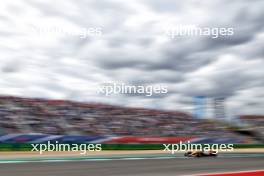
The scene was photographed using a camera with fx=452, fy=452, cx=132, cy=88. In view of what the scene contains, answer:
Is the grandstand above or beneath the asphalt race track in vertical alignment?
above

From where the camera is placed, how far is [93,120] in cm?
3897

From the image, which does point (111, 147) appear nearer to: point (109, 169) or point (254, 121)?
point (109, 169)

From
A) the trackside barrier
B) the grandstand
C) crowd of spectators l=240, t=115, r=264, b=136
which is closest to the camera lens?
the trackside barrier

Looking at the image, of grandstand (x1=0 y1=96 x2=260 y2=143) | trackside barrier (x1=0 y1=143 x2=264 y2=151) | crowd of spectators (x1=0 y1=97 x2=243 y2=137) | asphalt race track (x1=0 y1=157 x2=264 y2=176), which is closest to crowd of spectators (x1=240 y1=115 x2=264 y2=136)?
grandstand (x1=0 y1=96 x2=260 y2=143)

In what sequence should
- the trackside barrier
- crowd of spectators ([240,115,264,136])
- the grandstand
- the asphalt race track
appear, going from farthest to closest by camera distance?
crowd of spectators ([240,115,264,136]) < the grandstand < the trackside barrier < the asphalt race track

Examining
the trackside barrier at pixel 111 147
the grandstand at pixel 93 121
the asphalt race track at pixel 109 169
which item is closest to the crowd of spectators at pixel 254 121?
the grandstand at pixel 93 121

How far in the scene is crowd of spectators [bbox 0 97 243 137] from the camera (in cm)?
3347

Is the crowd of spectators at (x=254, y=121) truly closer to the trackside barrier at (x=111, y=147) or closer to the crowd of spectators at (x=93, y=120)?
the crowd of spectators at (x=93, y=120)

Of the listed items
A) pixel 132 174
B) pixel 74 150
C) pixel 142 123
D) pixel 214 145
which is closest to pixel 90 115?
pixel 142 123

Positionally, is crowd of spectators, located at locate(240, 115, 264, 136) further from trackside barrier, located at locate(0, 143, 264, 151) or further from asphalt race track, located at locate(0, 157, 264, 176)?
asphalt race track, located at locate(0, 157, 264, 176)

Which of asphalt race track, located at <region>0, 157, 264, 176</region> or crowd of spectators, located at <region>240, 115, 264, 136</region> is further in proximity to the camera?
crowd of spectators, located at <region>240, 115, 264, 136</region>

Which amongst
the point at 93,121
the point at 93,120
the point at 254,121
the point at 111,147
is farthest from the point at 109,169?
the point at 254,121

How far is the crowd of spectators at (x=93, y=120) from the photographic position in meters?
33.5

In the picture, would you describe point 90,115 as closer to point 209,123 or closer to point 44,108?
point 44,108
